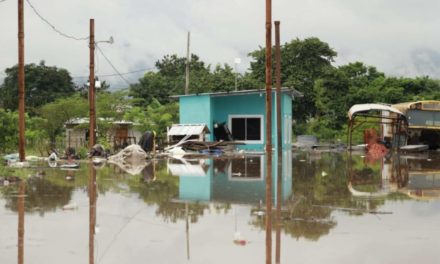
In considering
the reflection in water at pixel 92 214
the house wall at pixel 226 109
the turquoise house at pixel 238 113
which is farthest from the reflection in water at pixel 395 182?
the turquoise house at pixel 238 113

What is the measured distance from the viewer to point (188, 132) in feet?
112

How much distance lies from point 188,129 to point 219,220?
82.6ft

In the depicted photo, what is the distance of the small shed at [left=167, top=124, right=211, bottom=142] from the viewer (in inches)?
1341

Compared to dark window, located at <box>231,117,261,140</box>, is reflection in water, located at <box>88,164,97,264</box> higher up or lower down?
lower down

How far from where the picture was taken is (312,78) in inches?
2044

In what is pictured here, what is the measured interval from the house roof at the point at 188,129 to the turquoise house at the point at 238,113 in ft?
5.28

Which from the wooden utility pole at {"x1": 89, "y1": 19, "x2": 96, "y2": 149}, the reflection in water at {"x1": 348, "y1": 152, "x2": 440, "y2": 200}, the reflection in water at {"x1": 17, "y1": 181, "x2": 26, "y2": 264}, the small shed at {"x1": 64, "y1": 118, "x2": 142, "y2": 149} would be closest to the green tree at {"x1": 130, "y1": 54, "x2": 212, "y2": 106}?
the small shed at {"x1": 64, "y1": 118, "x2": 142, "y2": 149}

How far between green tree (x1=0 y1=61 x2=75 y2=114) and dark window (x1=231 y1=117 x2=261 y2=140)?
27.8m

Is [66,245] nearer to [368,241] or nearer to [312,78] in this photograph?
[368,241]

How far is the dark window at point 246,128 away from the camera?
37531 millimetres

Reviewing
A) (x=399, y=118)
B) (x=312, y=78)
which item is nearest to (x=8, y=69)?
(x=312, y=78)

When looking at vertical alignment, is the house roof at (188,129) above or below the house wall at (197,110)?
below

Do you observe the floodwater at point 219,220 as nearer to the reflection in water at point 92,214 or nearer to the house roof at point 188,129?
the reflection in water at point 92,214

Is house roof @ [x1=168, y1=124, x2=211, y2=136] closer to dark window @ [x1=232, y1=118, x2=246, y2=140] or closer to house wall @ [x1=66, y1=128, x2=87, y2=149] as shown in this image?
dark window @ [x1=232, y1=118, x2=246, y2=140]
